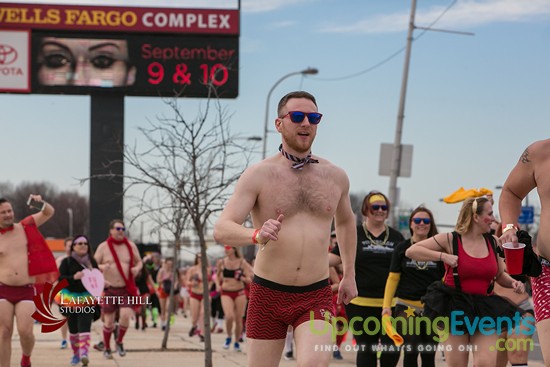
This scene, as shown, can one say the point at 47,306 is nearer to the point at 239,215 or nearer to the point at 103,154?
the point at 239,215

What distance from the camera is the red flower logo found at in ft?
42.9

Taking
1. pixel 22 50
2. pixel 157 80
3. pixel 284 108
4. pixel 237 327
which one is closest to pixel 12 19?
pixel 22 50

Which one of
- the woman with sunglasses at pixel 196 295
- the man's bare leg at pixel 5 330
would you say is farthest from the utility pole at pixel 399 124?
the man's bare leg at pixel 5 330

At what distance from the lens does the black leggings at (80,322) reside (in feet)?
49.5

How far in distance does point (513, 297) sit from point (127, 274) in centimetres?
745

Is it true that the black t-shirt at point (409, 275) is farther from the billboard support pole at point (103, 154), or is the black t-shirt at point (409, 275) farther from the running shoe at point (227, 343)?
the billboard support pole at point (103, 154)

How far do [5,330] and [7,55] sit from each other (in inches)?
976

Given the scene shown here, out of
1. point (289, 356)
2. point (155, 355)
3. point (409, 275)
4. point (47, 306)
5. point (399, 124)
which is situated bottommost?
point (155, 355)

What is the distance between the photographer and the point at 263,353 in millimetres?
6953

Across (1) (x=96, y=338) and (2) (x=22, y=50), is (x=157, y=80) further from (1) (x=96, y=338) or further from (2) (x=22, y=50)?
(1) (x=96, y=338)

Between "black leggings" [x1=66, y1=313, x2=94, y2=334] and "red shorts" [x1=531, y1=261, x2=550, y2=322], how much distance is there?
9.37m

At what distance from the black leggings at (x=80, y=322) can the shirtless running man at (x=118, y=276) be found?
1183 millimetres

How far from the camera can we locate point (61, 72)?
3609 cm

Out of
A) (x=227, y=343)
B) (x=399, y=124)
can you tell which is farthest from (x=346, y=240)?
(x=399, y=124)
